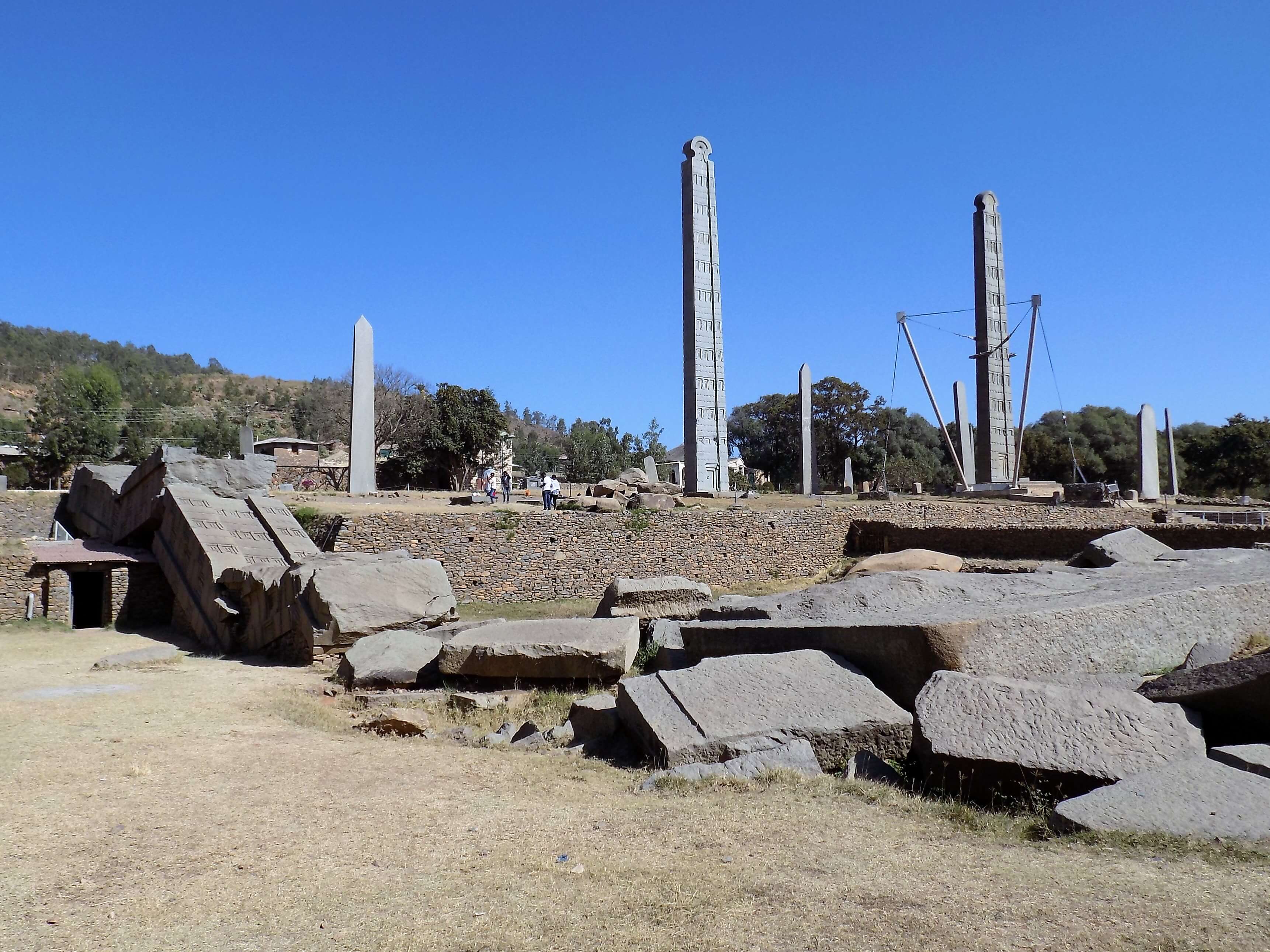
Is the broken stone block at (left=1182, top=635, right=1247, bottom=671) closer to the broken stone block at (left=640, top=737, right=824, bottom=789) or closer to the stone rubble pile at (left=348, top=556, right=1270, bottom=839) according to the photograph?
the stone rubble pile at (left=348, top=556, right=1270, bottom=839)

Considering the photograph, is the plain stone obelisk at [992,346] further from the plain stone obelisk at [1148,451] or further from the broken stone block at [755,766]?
the broken stone block at [755,766]

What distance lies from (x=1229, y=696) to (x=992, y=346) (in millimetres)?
24183

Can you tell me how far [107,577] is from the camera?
48.0ft

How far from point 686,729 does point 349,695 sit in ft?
14.4

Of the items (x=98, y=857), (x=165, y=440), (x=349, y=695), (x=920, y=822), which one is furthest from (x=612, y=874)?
(x=165, y=440)

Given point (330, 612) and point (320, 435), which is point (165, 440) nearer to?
point (320, 435)

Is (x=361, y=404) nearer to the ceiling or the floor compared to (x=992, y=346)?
nearer to the floor

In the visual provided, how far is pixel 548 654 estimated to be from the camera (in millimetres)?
8406

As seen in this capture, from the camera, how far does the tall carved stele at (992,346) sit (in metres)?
27.3

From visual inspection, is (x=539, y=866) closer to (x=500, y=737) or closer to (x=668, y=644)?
(x=500, y=737)

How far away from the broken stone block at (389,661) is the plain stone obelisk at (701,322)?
15.0 m

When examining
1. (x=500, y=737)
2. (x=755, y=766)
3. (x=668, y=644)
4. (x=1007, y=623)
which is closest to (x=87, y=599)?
(x=668, y=644)

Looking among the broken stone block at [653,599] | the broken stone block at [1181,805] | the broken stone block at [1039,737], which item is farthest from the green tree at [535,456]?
the broken stone block at [1181,805]

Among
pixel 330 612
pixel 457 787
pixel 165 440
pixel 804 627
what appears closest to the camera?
pixel 457 787
